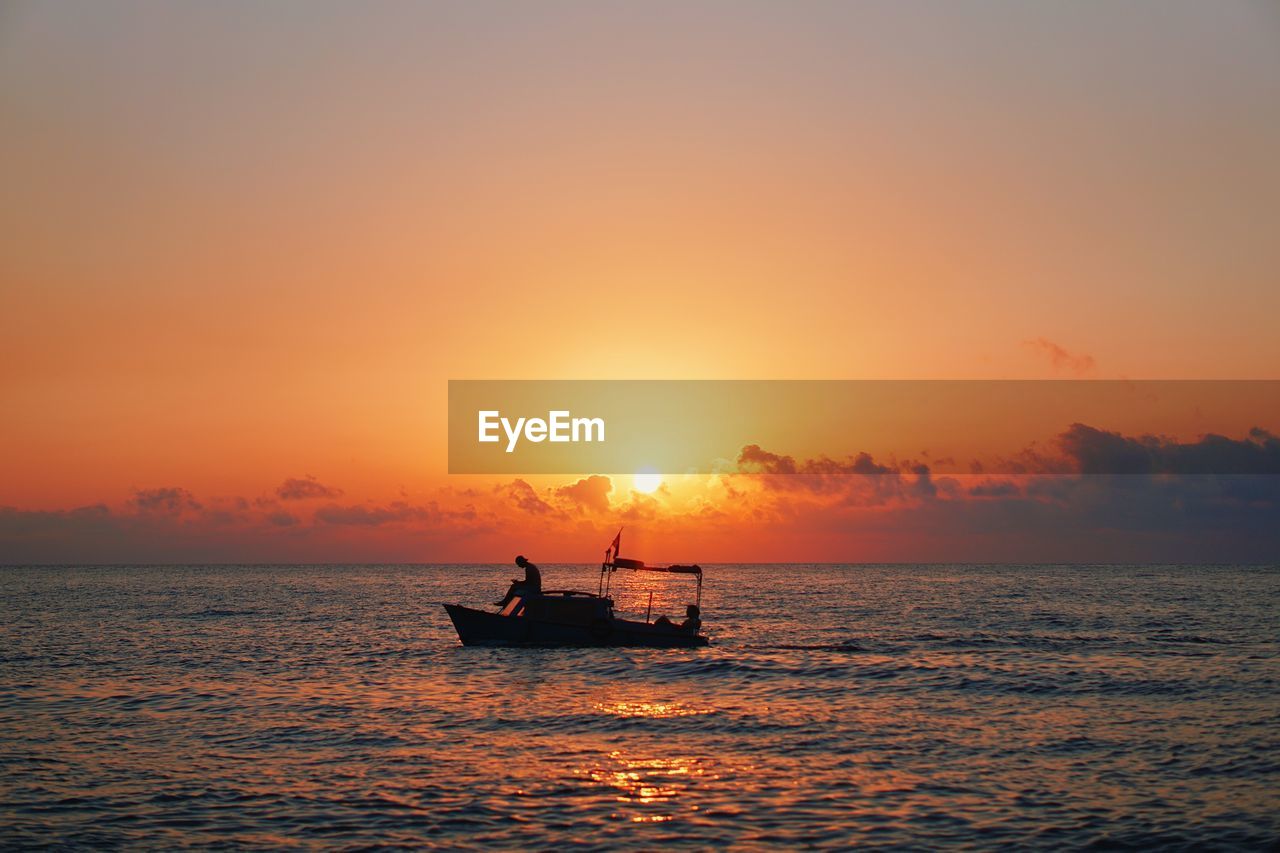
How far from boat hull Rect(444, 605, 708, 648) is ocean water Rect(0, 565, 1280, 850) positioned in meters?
0.89

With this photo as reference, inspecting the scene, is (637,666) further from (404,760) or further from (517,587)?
(404,760)

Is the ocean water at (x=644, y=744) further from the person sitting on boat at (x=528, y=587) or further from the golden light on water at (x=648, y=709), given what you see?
the person sitting on boat at (x=528, y=587)

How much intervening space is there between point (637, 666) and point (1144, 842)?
1115 inches

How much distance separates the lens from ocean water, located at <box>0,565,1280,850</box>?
20.9m

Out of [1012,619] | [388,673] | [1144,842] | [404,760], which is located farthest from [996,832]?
[1012,619]

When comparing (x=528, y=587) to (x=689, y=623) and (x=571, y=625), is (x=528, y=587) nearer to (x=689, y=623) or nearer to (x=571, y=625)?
(x=571, y=625)

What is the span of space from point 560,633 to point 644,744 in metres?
21.5

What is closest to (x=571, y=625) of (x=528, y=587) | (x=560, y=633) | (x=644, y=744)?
(x=560, y=633)

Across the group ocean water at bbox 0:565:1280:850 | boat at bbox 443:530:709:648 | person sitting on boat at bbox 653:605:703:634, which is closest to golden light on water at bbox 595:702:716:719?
ocean water at bbox 0:565:1280:850

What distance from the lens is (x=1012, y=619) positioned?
7881cm

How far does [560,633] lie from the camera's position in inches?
1975

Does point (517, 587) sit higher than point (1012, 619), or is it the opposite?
point (517, 587)

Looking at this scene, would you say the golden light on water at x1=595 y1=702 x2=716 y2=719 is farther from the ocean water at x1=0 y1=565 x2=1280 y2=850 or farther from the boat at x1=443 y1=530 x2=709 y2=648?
the boat at x1=443 y1=530 x2=709 y2=648

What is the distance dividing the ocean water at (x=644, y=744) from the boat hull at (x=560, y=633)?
89 centimetres
